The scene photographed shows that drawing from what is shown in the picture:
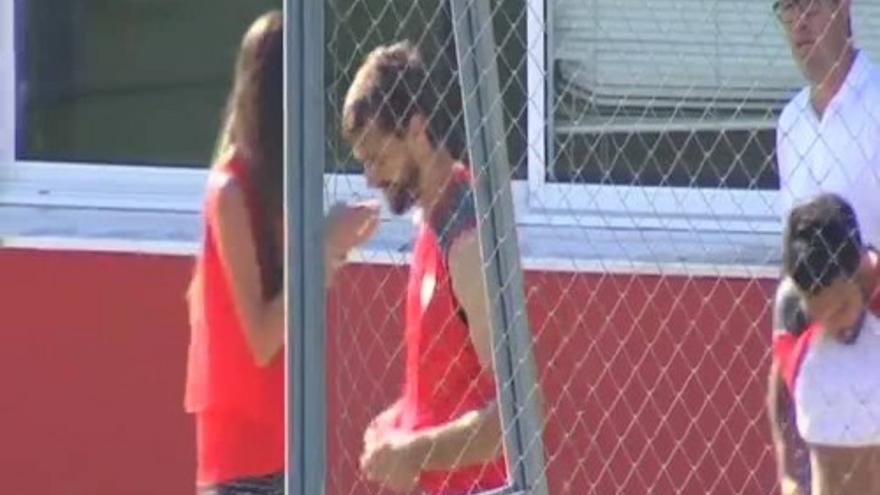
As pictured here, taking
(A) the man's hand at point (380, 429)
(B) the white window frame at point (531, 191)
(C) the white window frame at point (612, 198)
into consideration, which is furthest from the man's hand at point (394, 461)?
(C) the white window frame at point (612, 198)

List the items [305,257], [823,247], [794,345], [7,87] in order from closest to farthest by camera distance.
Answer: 1. [305,257]
2. [823,247]
3. [794,345]
4. [7,87]

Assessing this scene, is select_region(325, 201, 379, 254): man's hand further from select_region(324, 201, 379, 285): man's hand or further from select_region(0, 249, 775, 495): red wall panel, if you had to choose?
select_region(0, 249, 775, 495): red wall panel

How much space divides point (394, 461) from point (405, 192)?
498mm

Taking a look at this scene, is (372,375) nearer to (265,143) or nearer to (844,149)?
(844,149)

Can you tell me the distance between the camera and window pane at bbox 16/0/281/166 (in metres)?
6.85

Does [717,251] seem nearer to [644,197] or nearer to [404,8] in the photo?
[644,197]

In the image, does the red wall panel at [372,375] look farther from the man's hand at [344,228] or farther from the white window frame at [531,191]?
the man's hand at [344,228]

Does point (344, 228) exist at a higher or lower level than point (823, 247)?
higher

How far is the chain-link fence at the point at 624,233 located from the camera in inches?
254

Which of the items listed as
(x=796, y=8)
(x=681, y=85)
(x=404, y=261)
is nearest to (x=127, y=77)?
(x=404, y=261)

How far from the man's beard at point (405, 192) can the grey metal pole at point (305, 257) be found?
1.52 feet

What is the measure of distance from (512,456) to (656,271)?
1.88 metres

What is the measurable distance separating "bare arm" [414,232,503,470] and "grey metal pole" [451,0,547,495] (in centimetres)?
2

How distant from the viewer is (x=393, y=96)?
4.76 m
